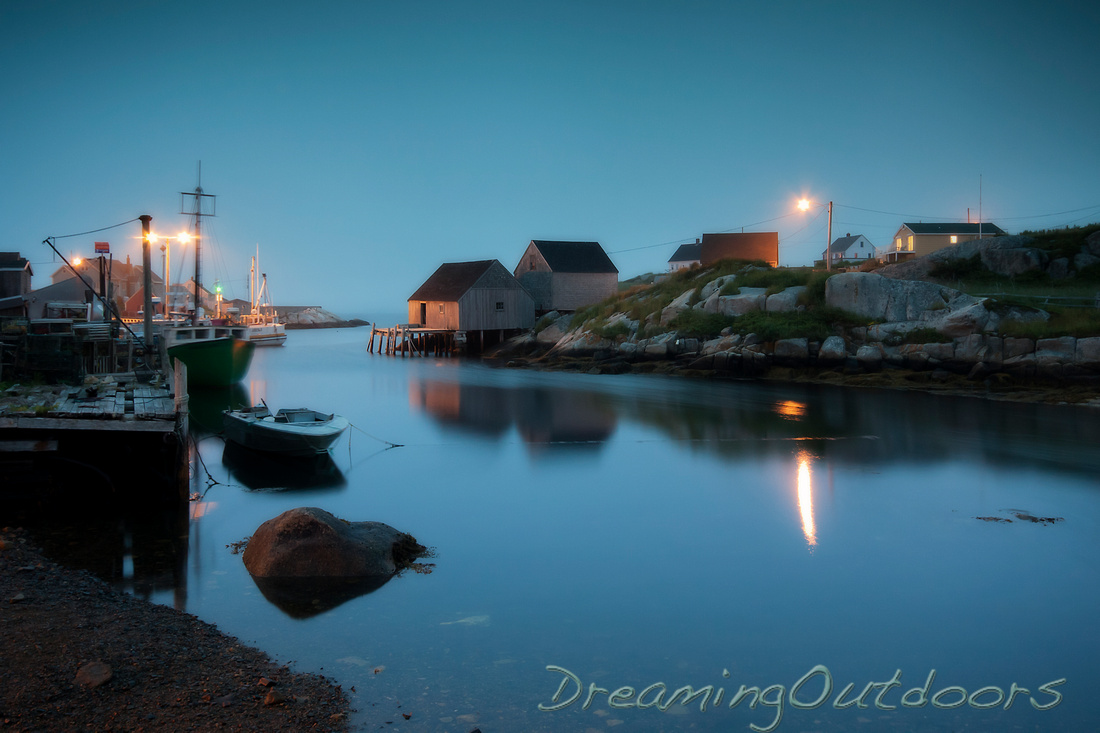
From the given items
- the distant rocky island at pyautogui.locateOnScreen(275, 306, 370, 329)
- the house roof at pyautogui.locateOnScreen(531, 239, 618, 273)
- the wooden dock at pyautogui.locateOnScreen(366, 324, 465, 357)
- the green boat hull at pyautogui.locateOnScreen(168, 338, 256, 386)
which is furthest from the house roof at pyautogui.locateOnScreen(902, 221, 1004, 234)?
the distant rocky island at pyautogui.locateOnScreen(275, 306, 370, 329)

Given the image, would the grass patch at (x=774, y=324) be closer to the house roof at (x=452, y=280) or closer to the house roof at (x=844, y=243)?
the house roof at (x=452, y=280)

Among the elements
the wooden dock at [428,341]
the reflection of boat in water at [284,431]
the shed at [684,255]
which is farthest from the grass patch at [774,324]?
the shed at [684,255]

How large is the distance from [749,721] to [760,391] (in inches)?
997

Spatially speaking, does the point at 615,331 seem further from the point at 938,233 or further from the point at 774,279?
the point at 938,233

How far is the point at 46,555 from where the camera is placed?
949cm

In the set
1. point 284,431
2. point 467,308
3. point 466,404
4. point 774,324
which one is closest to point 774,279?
point 774,324

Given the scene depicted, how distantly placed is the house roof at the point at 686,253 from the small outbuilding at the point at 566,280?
32731mm

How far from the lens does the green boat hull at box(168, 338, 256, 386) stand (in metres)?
29.2

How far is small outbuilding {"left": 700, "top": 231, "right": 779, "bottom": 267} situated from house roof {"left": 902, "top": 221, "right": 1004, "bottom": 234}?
52.2 ft

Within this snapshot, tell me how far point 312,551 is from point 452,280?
45694 mm

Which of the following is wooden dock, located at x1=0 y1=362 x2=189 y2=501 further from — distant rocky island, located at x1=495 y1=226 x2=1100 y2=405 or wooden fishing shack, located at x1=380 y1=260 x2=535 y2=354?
wooden fishing shack, located at x1=380 y1=260 x2=535 y2=354

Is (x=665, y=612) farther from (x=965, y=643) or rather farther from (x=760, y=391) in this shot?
(x=760, y=391)

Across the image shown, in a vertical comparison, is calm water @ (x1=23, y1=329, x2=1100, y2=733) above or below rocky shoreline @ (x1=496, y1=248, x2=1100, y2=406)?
below

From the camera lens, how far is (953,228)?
60.5 meters
